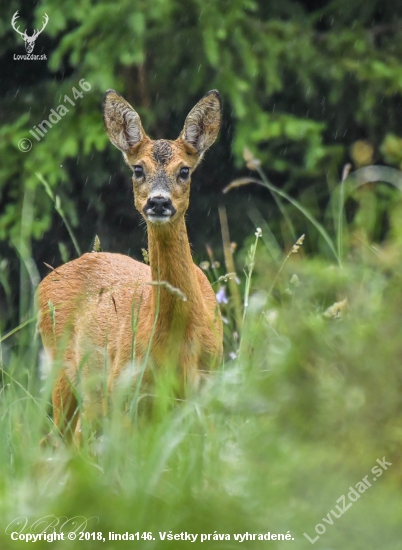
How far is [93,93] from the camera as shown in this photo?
6.44m

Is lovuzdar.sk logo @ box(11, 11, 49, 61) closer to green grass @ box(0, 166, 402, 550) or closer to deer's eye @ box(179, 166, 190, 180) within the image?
deer's eye @ box(179, 166, 190, 180)

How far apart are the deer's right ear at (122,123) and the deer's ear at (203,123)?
246 mm

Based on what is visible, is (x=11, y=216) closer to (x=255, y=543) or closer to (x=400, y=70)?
(x=400, y=70)

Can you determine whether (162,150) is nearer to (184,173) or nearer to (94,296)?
(184,173)

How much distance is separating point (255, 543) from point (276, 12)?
6.05m

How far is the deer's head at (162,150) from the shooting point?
448cm

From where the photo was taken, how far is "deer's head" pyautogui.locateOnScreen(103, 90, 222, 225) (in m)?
4.48

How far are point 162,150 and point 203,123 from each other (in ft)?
1.07

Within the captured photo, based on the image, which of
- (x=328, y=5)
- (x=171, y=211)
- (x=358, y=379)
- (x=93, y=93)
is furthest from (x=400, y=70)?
(x=358, y=379)

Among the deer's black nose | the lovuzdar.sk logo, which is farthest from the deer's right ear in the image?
the lovuzdar.sk logo

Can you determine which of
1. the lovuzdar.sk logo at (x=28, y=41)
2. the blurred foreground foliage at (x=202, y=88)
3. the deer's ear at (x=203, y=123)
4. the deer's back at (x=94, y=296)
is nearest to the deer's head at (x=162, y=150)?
the deer's ear at (x=203, y=123)

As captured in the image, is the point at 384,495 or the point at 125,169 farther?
the point at 125,169

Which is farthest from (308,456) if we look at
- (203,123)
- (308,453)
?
(203,123)

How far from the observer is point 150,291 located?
15.1 feet
